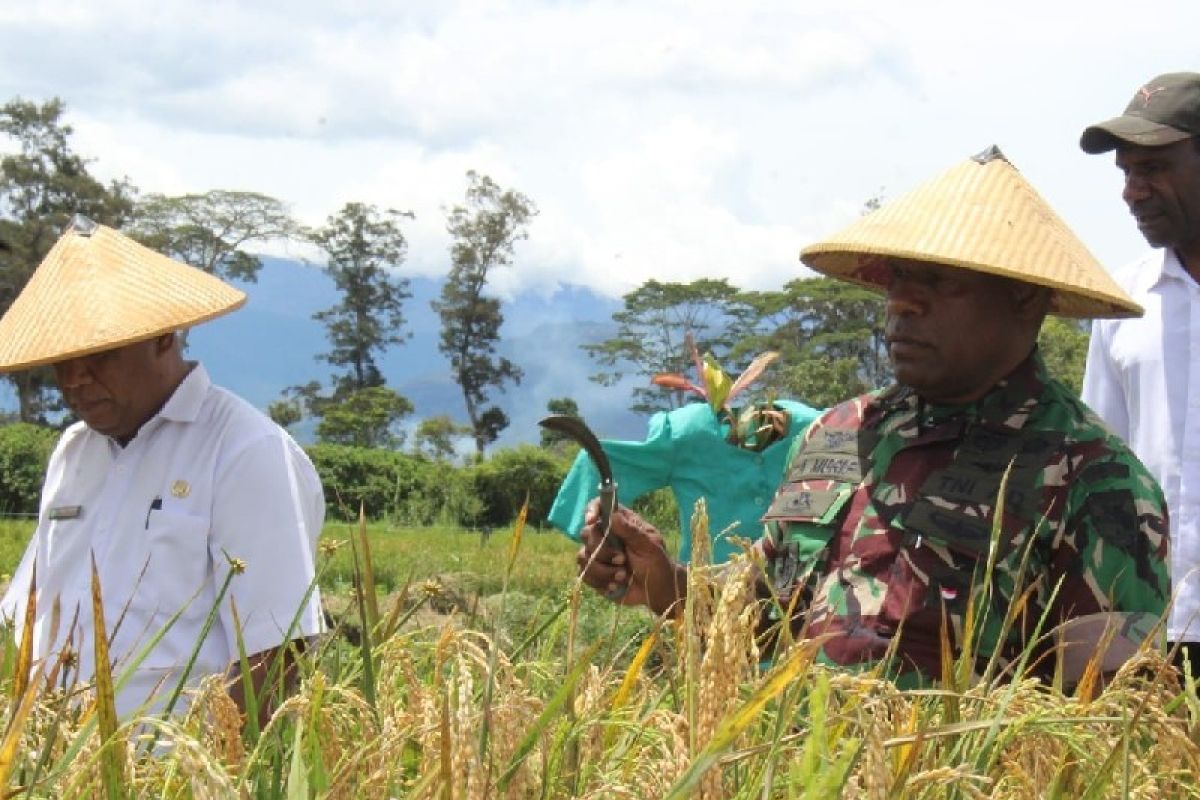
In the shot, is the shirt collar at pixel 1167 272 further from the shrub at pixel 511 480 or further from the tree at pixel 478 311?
Result: the tree at pixel 478 311

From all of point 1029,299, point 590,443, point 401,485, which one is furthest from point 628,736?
point 401,485

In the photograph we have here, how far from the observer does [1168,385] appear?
3422 mm

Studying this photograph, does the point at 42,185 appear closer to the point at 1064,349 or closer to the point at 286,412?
the point at 286,412

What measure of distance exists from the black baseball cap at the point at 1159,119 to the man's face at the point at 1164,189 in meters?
0.03

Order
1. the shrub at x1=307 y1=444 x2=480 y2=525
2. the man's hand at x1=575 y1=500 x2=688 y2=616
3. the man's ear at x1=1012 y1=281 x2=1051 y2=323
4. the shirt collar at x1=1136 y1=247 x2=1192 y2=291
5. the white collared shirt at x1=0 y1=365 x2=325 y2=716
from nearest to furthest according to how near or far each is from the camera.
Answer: the man's hand at x1=575 y1=500 x2=688 y2=616, the man's ear at x1=1012 y1=281 x2=1051 y2=323, the white collared shirt at x1=0 y1=365 x2=325 y2=716, the shirt collar at x1=1136 y1=247 x2=1192 y2=291, the shrub at x1=307 y1=444 x2=480 y2=525

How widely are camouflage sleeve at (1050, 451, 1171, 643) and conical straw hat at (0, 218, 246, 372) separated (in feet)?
4.93

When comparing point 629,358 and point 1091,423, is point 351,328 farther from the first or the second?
point 1091,423

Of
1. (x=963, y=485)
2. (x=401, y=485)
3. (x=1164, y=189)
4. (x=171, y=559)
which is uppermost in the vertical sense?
(x=1164, y=189)

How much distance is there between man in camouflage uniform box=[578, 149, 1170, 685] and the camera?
7.73 ft

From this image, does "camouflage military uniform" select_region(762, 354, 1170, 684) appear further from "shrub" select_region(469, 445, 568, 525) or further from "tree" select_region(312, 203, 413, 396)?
"tree" select_region(312, 203, 413, 396)

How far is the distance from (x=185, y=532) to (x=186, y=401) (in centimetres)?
26

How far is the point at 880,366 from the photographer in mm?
42312

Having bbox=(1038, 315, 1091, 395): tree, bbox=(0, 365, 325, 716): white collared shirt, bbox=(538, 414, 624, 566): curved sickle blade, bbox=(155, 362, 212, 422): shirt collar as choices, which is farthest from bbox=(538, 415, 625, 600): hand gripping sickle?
bbox=(1038, 315, 1091, 395): tree

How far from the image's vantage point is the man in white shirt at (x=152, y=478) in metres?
2.85
